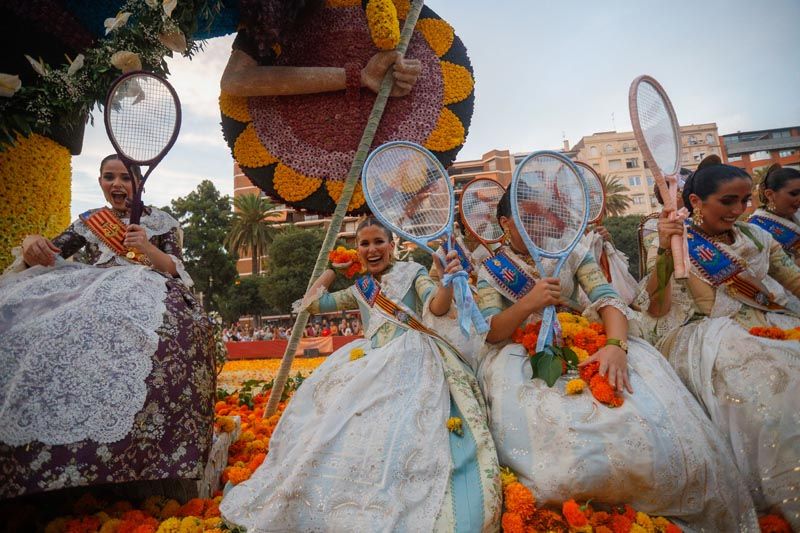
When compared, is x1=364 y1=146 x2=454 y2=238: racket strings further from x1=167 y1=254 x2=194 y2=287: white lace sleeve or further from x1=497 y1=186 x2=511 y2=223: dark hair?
x1=167 y1=254 x2=194 y2=287: white lace sleeve

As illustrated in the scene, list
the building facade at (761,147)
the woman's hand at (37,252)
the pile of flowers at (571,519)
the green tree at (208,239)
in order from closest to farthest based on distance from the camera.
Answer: the pile of flowers at (571,519) < the woman's hand at (37,252) < the green tree at (208,239) < the building facade at (761,147)

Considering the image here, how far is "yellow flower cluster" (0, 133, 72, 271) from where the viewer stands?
3.83 metres

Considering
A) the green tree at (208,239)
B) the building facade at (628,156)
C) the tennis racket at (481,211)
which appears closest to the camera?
the tennis racket at (481,211)

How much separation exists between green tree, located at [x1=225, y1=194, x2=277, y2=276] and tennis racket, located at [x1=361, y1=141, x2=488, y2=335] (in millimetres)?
38838

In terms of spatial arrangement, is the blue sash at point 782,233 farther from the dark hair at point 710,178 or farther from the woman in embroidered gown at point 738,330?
the dark hair at point 710,178

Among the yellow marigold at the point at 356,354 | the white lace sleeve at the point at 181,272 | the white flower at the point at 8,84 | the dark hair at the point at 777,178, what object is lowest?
the yellow marigold at the point at 356,354

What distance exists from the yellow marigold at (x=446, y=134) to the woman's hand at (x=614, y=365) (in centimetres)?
198

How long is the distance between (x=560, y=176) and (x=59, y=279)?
10.0ft

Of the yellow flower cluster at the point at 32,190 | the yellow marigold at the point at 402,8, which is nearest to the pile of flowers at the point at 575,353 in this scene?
the yellow marigold at the point at 402,8

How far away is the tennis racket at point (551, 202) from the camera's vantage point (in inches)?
108

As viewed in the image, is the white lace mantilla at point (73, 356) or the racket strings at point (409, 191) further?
the racket strings at point (409, 191)

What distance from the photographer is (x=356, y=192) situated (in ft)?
11.8

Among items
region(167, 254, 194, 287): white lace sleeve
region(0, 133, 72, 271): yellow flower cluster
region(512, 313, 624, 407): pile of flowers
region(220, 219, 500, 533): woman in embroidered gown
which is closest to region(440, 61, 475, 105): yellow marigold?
region(220, 219, 500, 533): woman in embroidered gown

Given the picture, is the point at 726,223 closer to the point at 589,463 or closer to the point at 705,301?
the point at 705,301
